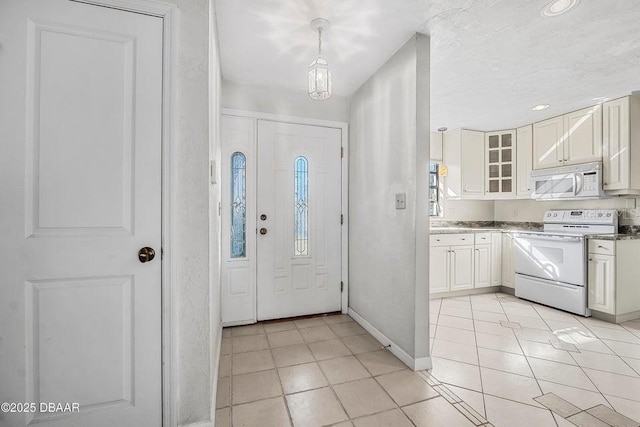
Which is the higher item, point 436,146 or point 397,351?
point 436,146

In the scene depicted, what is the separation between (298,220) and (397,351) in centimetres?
156

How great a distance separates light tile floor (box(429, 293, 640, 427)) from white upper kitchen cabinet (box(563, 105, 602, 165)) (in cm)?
184

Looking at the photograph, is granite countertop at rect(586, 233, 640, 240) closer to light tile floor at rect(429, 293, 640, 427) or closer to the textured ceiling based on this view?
light tile floor at rect(429, 293, 640, 427)

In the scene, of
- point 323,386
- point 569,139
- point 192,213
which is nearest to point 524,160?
point 569,139

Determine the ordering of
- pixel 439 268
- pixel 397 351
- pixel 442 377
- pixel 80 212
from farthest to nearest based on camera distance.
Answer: pixel 439 268
pixel 397 351
pixel 442 377
pixel 80 212

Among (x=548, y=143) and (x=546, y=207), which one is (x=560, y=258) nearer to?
(x=546, y=207)

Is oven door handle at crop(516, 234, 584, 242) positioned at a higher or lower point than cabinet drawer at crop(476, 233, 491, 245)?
higher

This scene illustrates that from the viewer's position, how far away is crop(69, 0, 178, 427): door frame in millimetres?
1407

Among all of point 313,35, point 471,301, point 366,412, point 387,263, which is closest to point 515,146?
point 471,301

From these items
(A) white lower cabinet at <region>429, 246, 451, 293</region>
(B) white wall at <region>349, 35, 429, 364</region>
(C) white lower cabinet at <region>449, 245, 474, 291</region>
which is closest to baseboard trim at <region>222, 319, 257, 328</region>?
(B) white wall at <region>349, 35, 429, 364</region>

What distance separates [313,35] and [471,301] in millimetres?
3573

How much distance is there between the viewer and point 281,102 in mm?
3033

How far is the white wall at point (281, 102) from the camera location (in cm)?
289

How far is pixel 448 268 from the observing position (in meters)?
3.84
